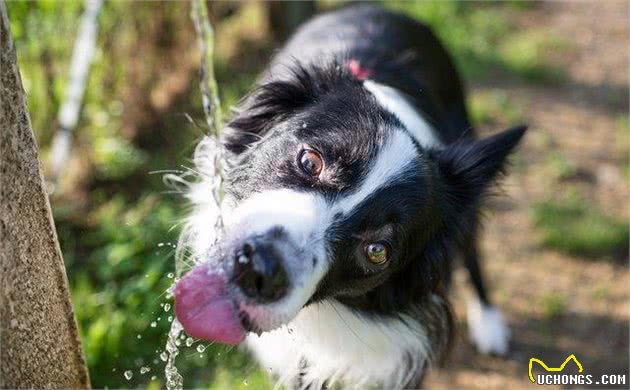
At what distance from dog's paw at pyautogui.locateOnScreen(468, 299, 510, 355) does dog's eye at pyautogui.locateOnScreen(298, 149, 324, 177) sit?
6.78 ft

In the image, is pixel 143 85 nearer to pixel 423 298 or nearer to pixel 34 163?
pixel 423 298

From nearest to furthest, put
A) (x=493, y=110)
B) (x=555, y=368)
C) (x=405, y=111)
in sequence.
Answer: (x=405, y=111)
(x=555, y=368)
(x=493, y=110)

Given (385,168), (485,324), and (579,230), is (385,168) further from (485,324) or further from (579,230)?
(579,230)

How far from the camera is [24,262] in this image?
181 centimetres

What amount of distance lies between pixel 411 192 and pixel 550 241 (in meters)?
2.51

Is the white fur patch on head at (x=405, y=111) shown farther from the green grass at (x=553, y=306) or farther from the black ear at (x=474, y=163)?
the green grass at (x=553, y=306)

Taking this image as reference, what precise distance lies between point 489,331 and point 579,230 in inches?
43.0

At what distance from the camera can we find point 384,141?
245 cm

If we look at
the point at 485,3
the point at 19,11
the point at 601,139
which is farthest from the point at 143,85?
the point at 485,3

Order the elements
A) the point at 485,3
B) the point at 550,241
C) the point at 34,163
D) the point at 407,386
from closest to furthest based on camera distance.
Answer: the point at 34,163, the point at 407,386, the point at 550,241, the point at 485,3

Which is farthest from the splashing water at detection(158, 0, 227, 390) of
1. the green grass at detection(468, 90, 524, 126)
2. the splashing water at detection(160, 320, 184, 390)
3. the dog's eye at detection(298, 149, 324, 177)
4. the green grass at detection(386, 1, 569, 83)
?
the green grass at detection(386, 1, 569, 83)

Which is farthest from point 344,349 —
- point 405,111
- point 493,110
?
point 493,110

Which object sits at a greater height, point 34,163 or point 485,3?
point 34,163

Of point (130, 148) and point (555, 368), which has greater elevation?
point (130, 148)
